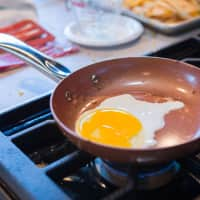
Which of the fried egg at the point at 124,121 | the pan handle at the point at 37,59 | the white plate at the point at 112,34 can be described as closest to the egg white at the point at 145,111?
the fried egg at the point at 124,121

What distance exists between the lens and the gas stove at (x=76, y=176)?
0.51 meters

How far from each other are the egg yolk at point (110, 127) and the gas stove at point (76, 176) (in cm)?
3

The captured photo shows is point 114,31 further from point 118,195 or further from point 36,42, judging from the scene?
point 118,195

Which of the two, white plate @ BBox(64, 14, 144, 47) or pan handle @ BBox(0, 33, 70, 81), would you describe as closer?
pan handle @ BBox(0, 33, 70, 81)

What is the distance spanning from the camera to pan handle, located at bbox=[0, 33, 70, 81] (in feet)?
2.34

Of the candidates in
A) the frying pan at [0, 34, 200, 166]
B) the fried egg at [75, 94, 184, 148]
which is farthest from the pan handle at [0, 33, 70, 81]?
the fried egg at [75, 94, 184, 148]

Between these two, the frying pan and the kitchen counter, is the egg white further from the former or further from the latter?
→ the kitchen counter

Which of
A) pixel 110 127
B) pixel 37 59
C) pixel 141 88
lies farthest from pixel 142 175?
pixel 37 59

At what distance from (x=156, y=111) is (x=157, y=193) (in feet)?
0.42

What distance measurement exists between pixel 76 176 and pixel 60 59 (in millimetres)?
361

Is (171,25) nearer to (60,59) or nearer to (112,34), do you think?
(112,34)

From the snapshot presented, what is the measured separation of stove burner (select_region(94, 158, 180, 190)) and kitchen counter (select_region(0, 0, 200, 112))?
22cm

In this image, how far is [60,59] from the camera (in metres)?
0.87

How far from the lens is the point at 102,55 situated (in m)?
0.89
